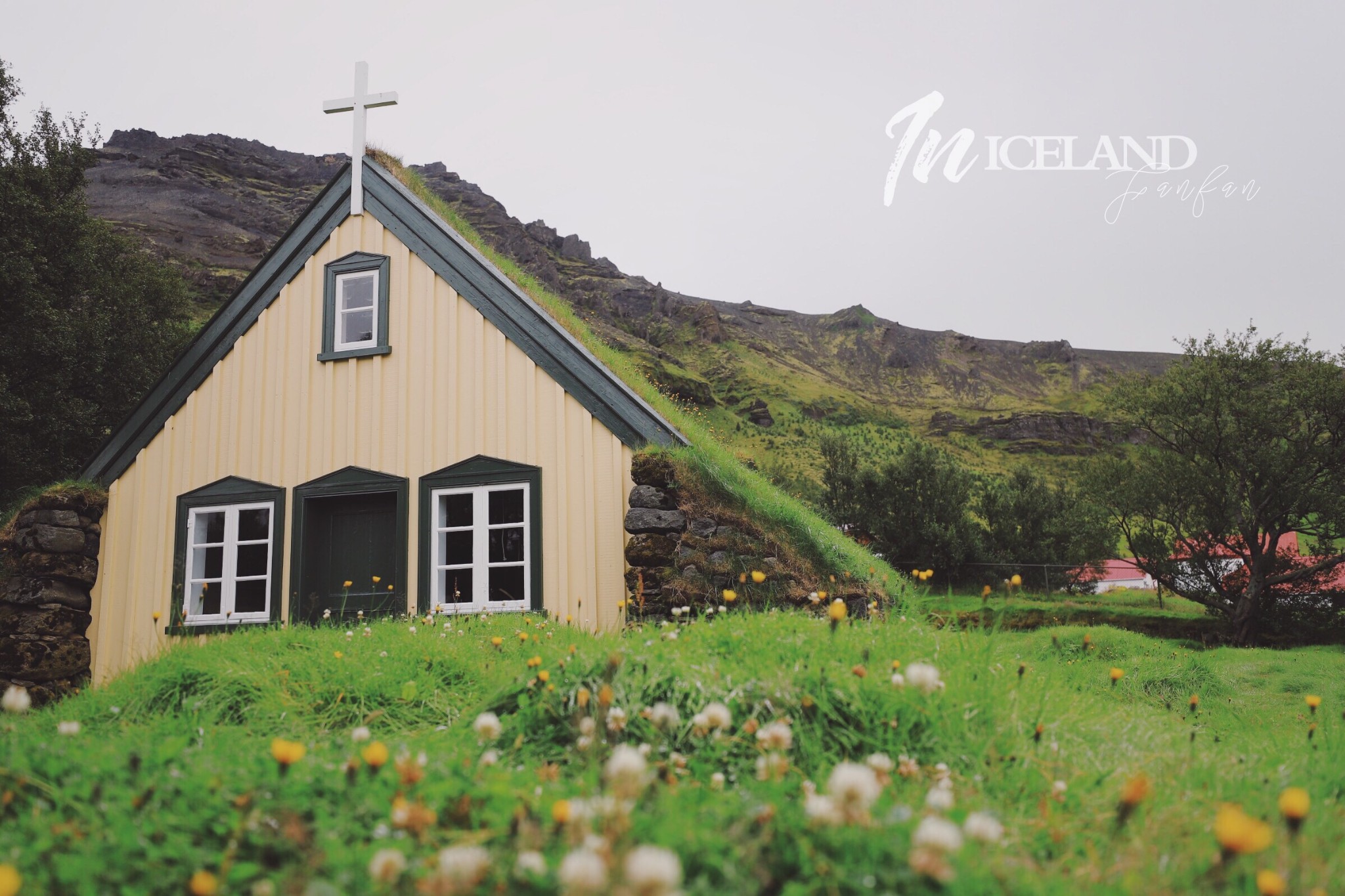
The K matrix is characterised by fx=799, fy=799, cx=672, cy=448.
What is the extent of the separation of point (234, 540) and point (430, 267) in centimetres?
417

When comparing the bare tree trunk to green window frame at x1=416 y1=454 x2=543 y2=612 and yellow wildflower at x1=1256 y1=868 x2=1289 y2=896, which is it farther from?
yellow wildflower at x1=1256 y1=868 x2=1289 y2=896

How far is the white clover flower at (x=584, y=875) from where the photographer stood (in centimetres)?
156

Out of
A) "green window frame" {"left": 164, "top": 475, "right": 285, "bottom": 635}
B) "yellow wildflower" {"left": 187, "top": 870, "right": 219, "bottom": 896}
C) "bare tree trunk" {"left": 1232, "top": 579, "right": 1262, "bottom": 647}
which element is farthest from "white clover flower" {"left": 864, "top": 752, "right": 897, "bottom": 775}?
"bare tree trunk" {"left": 1232, "top": 579, "right": 1262, "bottom": 647}

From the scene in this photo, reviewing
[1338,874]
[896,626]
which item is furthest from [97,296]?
[1338,874]

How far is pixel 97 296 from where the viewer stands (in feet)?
68.7

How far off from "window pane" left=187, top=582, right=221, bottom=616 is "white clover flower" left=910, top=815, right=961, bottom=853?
400 inches

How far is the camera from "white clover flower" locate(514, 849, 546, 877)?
6.27 feet

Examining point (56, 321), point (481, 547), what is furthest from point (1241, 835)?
point (56, 321)

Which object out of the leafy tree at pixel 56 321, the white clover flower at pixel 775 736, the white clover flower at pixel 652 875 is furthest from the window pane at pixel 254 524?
the leafy tree at pixel 56 321

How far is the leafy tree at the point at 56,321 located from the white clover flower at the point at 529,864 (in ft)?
66.4

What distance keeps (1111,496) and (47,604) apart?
25.3 meters

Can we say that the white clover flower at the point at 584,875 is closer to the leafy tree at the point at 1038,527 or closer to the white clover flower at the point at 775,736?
the white clover flower at the point at 775,736

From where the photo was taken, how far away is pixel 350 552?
9.90 m

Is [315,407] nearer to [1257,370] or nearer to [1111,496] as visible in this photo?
[1111,496]
